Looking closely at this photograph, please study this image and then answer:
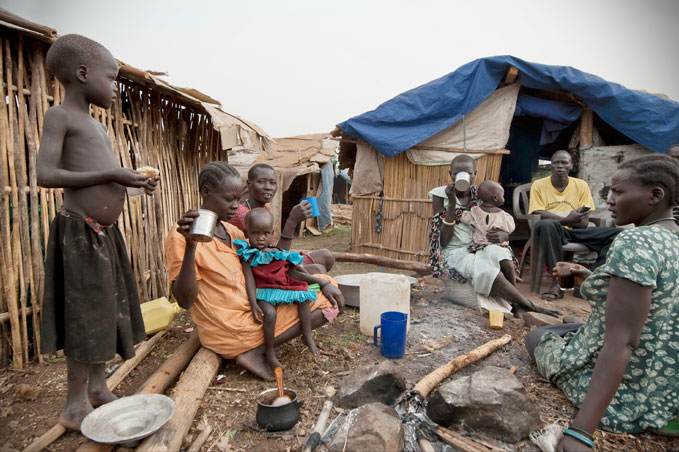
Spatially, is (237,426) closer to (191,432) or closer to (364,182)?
(191,432)

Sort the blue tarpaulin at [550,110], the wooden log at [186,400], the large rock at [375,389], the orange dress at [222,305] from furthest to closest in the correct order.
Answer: the blue tarpaulin at [550,110] → the orange dress at [222,305] → the large rock at [375,389] → the wooden log at [186,400]

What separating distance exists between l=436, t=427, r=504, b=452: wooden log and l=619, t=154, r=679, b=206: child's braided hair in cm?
144

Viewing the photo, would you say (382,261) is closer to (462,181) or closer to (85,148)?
(462,181)

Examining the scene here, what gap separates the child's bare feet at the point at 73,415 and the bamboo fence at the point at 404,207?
544 centimetres

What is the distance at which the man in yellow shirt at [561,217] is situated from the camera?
4777 mm

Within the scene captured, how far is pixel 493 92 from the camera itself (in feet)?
20.6

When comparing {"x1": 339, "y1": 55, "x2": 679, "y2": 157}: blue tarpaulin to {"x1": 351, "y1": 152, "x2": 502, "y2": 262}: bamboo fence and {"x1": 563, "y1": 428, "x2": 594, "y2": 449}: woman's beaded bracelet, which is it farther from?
{"x1": 563, "y1": 428, "x2": 594, "y2": 449}: woman's beaded bracelet

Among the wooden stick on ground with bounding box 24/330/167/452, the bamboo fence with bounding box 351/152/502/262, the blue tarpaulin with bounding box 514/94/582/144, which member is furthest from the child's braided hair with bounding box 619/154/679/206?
the blue tarpaulin with bounding box 514/94/582/144

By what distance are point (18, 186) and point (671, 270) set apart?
157 inches

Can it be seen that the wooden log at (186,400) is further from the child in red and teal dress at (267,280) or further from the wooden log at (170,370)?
the child in red and teal dress at (267,280)

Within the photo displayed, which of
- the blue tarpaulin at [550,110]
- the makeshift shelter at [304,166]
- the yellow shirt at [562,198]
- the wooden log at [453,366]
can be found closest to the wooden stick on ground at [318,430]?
the wooden log at [453,366]

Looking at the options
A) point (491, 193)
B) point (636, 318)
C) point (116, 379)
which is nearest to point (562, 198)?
point (491, 193)

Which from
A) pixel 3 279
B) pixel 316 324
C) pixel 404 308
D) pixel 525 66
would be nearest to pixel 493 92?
pixel 525 66

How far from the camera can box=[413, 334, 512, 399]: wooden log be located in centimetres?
234
